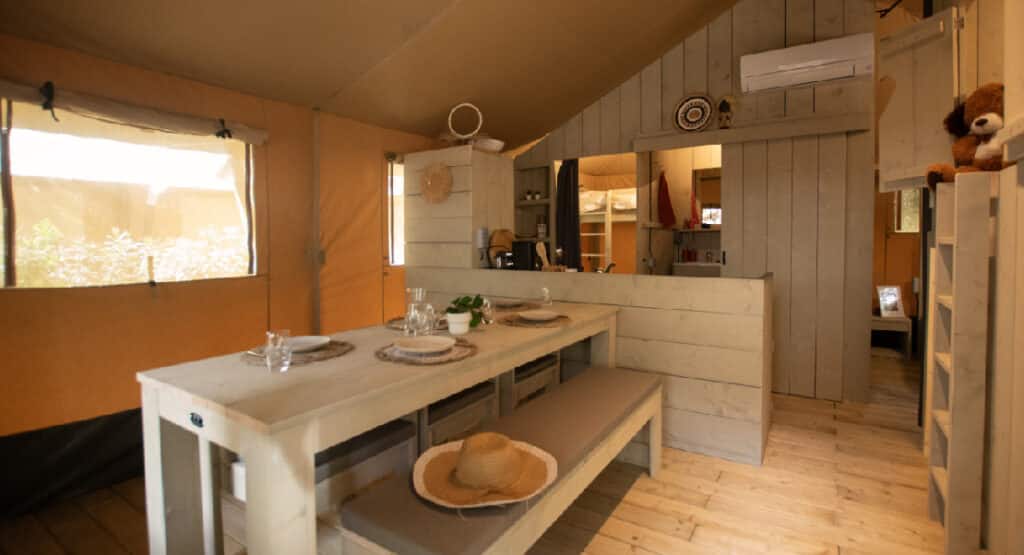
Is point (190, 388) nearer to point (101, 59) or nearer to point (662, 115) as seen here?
point (101, 59)

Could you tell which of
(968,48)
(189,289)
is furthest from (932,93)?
(189,289)

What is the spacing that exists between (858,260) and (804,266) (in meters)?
0.33

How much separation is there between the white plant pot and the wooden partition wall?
118 centimetres

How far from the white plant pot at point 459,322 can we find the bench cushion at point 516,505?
1.25ft

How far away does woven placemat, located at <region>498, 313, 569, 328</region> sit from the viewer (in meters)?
2.23

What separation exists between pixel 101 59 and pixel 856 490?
4141 mm

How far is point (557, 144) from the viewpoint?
5035 millimetres

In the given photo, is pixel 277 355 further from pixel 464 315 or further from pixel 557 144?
pixel 557 144

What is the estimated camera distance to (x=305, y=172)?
346 centimetres

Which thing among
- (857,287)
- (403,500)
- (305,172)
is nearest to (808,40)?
(857,287)

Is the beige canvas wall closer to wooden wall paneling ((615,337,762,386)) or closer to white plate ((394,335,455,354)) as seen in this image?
white plate ((394,335,455,354))

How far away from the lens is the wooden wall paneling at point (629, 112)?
14.7 feet

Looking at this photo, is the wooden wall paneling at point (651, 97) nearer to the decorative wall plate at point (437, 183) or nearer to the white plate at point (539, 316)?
the decorative wall plate at point (437, 183)

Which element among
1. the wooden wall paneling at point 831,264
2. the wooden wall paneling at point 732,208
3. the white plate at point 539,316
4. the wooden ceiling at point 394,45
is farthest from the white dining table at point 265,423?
the wooden wall paneling at point 831,264
